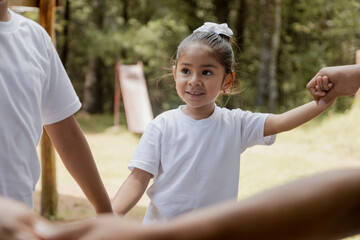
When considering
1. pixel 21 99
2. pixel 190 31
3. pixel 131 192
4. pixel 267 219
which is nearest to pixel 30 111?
pixel 21 99

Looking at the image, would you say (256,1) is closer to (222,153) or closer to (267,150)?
(267,150)

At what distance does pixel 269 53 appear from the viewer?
12.6 meters

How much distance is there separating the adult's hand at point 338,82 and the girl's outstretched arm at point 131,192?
728mm

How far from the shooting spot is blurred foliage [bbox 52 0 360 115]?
12.4 metres

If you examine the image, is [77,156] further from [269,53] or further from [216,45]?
[269,53]

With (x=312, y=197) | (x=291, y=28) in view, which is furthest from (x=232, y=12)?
(x=312, y=197)

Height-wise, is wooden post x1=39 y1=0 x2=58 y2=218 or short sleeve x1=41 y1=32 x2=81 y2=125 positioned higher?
short sleeve x1=41 y1=32 x2=81 y2=125

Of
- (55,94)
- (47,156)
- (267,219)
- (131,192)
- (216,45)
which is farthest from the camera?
(47,156)

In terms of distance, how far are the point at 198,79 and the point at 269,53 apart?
1109 cm

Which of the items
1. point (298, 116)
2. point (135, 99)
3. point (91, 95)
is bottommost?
point (91, 95)

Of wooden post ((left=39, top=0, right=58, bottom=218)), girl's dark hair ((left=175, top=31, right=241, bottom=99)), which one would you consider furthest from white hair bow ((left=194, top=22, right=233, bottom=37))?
wooden post ((left=39, top=0, right=58, bottom=218))

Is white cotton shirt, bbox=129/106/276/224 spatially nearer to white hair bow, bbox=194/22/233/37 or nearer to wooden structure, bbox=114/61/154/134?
white hair bow, bbox=194/22/233/37

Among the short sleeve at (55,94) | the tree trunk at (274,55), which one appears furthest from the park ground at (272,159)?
the short sleeve at (55,94)

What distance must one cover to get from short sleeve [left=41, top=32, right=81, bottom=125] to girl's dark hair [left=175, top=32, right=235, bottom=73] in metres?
0.65
